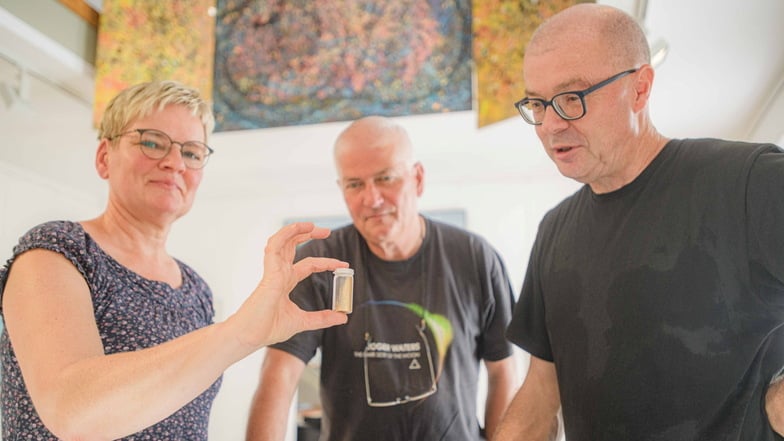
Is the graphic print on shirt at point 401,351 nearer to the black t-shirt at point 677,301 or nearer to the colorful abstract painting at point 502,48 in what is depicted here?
the black t-shirt at point 677,301

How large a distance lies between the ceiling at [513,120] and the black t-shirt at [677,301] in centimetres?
193

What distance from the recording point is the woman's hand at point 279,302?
96 centimetres

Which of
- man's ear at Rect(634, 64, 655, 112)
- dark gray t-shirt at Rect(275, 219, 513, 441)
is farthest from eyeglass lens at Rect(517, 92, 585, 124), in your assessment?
dark gray t-shirt at Rect(275, 219, 513, 441)

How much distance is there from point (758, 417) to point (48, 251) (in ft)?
4.29

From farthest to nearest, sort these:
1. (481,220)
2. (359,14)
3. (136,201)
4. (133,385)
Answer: (481,220) → (359,14) → (136,201) → (133,385)

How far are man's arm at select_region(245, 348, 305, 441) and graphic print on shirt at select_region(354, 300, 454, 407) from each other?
0.64 feet

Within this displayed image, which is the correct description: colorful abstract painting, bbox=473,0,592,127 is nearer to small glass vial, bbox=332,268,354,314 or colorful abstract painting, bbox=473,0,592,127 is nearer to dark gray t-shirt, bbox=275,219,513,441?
dark gray t-shirt, bbox=275,219,513,441

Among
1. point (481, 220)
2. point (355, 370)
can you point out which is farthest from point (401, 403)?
point (481, 220)

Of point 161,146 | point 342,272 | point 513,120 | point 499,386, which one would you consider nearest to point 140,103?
point 161,146

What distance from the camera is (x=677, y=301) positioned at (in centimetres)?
116

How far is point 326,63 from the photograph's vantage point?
3775 millimetres

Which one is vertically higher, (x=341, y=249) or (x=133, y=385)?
(x=341, y=249)

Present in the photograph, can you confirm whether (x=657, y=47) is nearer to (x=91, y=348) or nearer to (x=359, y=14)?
(x=359, y=14)

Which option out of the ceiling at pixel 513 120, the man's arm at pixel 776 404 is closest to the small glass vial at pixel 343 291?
the man's arm at pixel 776 404
